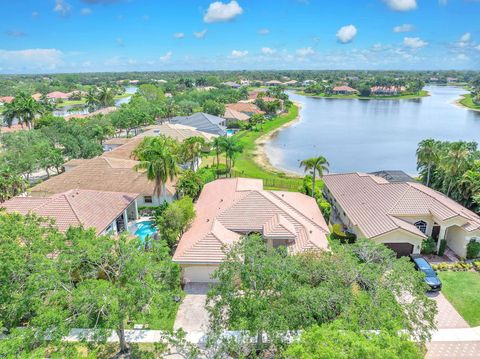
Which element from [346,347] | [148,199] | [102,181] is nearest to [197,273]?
[346,347]

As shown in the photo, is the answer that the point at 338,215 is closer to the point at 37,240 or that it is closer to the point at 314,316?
the point at 314,316

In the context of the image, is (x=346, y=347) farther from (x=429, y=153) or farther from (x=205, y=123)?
(x=205, y=123)

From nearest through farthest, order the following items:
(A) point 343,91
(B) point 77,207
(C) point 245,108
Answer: (B) point 77,207 < (C) point 245,108 < (A) point 343,91

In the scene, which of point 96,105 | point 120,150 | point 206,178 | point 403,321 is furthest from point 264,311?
point 96,105

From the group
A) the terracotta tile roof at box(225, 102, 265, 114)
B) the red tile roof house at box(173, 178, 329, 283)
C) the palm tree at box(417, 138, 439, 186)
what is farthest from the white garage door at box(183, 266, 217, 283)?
the terracotta tile roof at box(225, 102, 265, 114)

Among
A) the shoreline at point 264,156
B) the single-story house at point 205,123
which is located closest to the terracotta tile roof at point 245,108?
the shoreline at point 264,156

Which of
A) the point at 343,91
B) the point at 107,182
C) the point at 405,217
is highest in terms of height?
the point at 343,91

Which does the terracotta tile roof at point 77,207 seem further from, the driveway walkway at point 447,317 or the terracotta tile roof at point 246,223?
the driveway walkway at point 447,317
